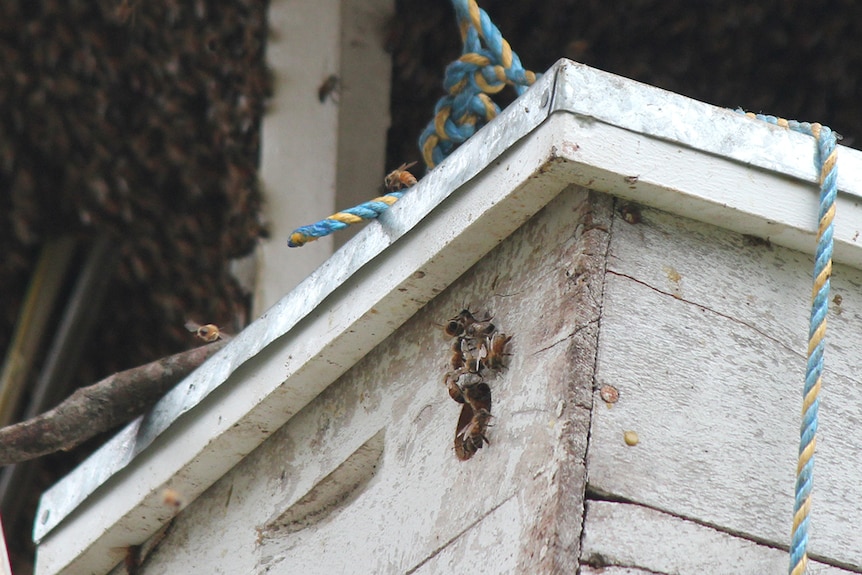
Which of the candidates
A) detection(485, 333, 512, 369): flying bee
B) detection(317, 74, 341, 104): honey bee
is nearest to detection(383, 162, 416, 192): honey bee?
detection(485, 333, 512, 369): flying bee

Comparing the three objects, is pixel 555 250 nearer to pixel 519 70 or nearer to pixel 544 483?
pixel 544 483

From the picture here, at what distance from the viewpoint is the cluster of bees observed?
213 centimetres

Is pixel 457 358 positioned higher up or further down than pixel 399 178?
further down

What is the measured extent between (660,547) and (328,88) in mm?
2242

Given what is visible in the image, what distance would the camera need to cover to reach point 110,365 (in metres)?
5.32

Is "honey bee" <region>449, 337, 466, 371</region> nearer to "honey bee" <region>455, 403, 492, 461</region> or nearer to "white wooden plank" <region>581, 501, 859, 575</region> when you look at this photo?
"honey bee" <region>455, 403, 492, 461</region>

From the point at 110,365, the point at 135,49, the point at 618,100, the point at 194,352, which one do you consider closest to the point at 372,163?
the point at 135,49

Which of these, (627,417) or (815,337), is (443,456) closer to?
(627,417)

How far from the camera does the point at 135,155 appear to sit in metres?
4.79

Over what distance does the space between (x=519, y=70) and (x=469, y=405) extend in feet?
2.50

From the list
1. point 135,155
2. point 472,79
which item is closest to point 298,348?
point 472,79

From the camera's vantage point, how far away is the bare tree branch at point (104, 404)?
2734mm

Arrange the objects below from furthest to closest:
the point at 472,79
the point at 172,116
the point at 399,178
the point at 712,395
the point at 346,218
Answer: the point at 172,116 < the point at 472,79 < the point at 399,178 < the point at 346,218 < the point at 712,395

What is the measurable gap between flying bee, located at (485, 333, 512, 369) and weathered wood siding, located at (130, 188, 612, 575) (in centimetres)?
1
